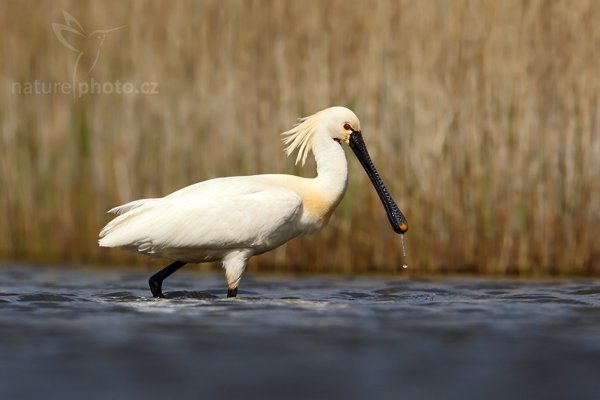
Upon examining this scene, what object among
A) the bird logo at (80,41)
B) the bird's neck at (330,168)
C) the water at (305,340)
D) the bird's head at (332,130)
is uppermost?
the bird logo at (80,41)

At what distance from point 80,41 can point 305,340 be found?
5.27m

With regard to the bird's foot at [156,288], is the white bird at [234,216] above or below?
above

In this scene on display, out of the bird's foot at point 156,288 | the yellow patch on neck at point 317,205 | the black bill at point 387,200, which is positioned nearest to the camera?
the yellow patch on neck at point 317,205

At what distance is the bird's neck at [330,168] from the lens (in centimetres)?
887

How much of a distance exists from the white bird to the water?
0.38 metres

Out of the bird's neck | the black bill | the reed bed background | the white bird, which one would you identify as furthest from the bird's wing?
the reed bed background

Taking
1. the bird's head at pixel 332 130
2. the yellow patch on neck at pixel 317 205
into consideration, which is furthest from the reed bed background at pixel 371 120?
the yellow patch on neck at pixel 317 205

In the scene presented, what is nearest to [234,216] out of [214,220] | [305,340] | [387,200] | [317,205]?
[214,220]

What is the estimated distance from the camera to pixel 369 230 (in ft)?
34.5

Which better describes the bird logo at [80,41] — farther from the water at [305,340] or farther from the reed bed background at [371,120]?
the water at [305,340]

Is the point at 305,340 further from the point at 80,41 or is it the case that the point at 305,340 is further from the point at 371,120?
the point at 80,41

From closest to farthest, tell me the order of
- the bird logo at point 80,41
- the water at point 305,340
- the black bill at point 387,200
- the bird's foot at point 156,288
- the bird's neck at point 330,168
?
the water at point 305,340 → the bird's neck at point 330,168 → the bird's foot at point 156,288 → the black bill at point 387,200 → the bird logo at point 80,41

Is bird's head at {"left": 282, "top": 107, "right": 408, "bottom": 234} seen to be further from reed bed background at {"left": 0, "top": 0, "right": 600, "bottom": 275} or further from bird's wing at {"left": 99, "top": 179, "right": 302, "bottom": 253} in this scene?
reed bed background at {"left": 0, "top": 0, "right": 600, "bottom": 275}

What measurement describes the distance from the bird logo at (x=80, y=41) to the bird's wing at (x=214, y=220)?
10.1 feet
